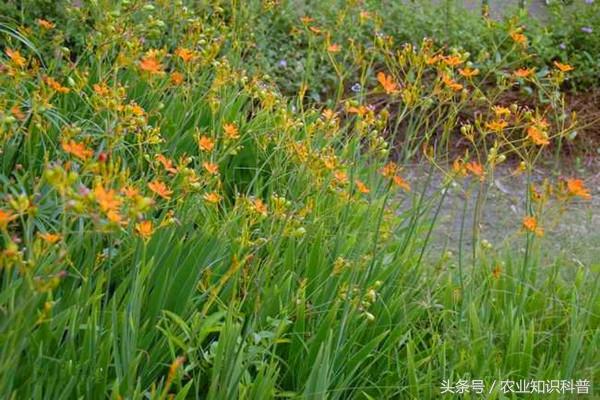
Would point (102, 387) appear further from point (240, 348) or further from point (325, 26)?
point (325, 26)

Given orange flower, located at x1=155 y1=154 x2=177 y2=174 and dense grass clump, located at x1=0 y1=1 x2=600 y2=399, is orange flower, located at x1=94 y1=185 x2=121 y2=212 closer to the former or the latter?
dense grass clump, located at x1=0 y1=1 x2=600 y2=399

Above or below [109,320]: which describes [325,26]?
above

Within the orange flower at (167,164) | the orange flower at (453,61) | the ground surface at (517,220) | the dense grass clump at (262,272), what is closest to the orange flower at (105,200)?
the dense grass clump at (262,272)

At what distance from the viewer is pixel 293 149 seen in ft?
8.92

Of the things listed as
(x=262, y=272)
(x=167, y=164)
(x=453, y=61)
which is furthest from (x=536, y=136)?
(x=167, y=164)

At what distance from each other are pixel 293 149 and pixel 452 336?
70 cm

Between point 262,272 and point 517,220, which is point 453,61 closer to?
point 262,272

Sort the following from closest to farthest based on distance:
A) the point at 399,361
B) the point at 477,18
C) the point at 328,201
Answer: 1. the point at 399,361
2. the point at 328,201
3. the point at 477,18

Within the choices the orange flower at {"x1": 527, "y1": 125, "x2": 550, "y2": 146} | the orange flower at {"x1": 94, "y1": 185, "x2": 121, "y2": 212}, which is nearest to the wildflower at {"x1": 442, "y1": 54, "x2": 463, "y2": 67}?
the orange flower at {"x1": 527, "y1": 125, "x2": 550, "y2": 146}

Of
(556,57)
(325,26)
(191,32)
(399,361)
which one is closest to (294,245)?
(399,361)

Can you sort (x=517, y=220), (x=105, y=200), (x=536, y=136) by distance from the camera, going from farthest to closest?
(x=517, y=220) < (x=536, y=136) < (x=105, y=200)

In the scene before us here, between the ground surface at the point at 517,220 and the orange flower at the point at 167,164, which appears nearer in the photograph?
the orange flower at the point at 167,164

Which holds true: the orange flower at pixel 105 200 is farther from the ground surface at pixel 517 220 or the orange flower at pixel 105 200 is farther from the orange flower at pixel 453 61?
the ground surface at pixel 517 220

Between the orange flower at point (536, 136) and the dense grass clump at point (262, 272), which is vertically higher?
the orange flower at point (536, 136)
